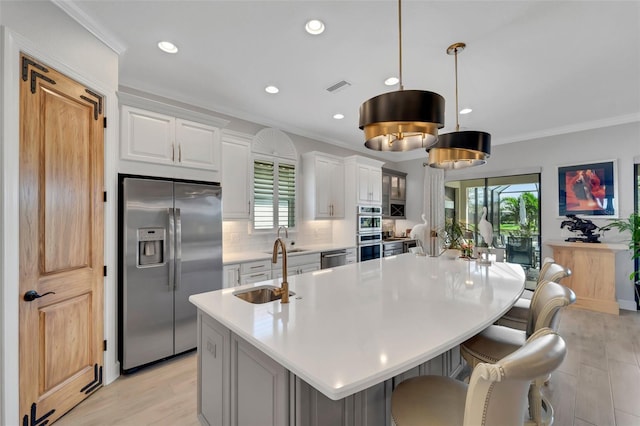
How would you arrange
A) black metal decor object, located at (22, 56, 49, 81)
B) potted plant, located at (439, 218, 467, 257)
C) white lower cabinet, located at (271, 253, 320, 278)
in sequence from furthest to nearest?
white lower cabinet, located at (271, 253, 320, 278)
potted plant, located at (439, 218, 467, 257)
black metal decor object, located at (22, 56, 49, 81)

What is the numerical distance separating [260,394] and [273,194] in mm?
3211

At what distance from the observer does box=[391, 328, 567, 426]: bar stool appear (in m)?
0.76

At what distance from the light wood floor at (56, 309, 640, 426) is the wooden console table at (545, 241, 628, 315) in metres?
1.17

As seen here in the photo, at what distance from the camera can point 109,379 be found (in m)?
2.37

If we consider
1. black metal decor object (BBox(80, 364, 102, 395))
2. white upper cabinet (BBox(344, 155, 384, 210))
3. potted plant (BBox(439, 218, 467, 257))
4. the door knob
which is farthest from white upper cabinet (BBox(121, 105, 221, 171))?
potted plant (BBox(439, 218, 467, 257))

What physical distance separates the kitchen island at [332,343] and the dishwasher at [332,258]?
2.19 m

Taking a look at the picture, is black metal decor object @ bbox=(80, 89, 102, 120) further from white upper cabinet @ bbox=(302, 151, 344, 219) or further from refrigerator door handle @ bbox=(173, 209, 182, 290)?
white upper cabinet @ bbox=(302, 151, 344, 219)

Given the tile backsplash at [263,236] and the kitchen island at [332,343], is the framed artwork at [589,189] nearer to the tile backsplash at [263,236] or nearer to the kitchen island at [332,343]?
the kitchen island at [332,343]

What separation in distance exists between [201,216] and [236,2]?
6.30 feet

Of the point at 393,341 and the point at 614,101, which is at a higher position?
the point at 614,101

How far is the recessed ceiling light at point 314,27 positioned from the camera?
218 cm

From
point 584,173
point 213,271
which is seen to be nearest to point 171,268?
point 213,271

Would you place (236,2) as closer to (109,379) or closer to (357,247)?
(109,379)

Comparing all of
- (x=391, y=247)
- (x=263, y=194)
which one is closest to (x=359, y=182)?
(x=391, y=247)
